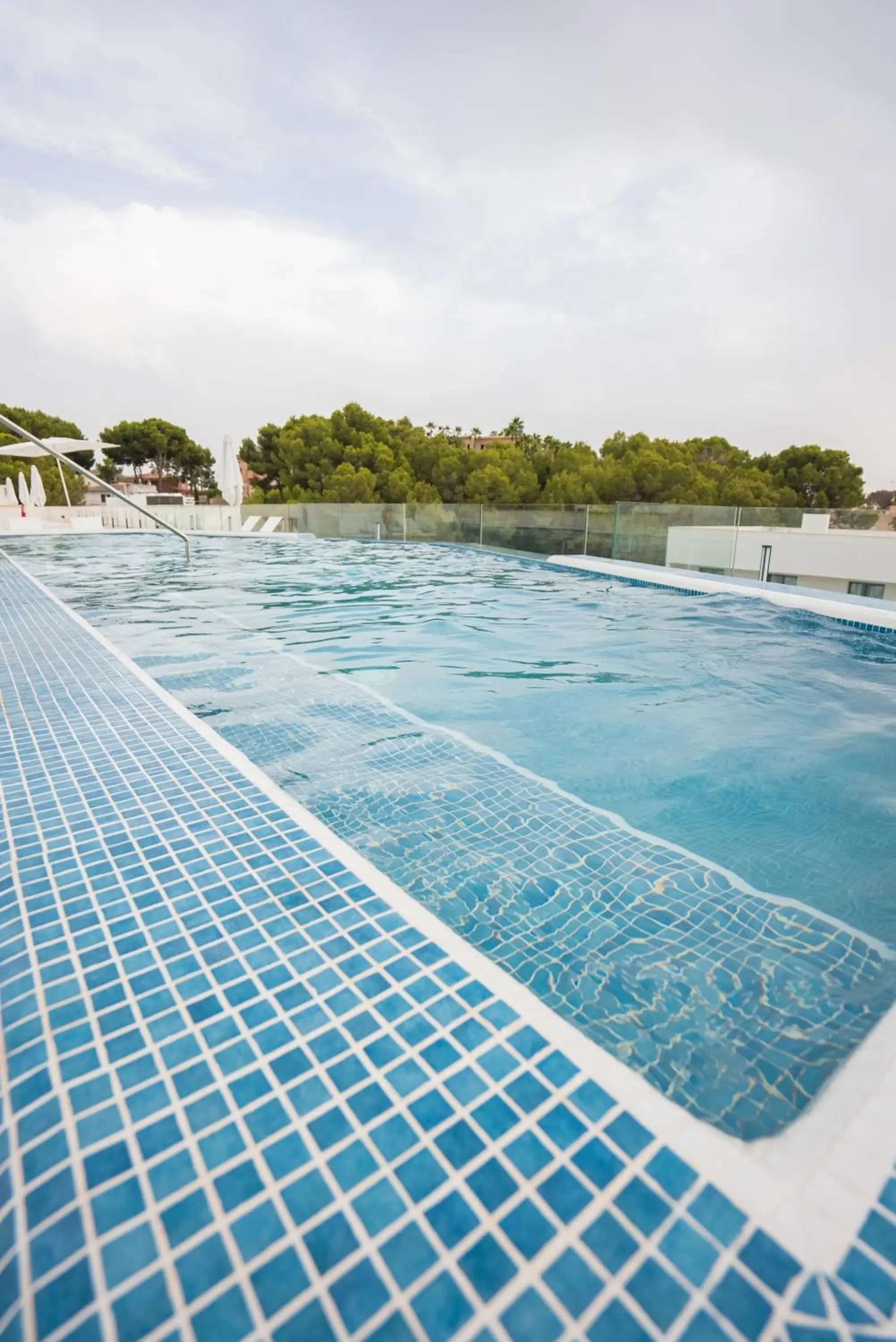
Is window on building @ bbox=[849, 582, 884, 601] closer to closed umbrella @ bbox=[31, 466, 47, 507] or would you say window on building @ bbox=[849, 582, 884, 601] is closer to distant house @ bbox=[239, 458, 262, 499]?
closed umbrella @ bbox=[31, 466, 47, 507]

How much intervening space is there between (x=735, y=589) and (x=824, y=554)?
933 cm

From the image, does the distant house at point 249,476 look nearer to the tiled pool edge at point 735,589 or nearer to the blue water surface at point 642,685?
the tiled pool edge at point 735,589

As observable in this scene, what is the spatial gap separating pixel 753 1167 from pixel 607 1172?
27 cm

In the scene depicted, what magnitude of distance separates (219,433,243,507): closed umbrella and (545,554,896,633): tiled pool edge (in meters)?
11.3

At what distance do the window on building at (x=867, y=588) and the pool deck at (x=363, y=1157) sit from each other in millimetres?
15699

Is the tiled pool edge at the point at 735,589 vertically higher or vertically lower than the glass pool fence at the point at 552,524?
lower

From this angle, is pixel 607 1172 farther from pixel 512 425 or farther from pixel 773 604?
pixel 512 425

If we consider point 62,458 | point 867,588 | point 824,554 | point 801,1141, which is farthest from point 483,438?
point 801,1141

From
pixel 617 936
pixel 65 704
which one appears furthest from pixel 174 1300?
pixel 65 704

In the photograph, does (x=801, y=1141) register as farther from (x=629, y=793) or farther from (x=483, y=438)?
(x=483, y=438)

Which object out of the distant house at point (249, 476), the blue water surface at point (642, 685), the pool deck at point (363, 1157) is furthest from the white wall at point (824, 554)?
the distant house at point (249, 476)

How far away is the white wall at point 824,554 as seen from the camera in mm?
12805

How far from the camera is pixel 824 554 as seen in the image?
53.0 feet

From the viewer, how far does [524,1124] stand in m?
1.21
